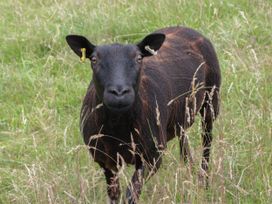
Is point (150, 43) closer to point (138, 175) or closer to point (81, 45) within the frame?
point (81, 45)

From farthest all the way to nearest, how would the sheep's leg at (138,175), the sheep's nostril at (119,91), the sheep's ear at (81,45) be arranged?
the sheep's ear at (81,45) → the sheep's leg at (138,175) → the sheep's nostril at (119,91)

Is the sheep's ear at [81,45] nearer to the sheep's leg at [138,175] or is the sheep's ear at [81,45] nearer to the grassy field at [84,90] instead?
the grassy field at [84,90]

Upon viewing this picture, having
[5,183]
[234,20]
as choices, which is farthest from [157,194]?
[234,20]

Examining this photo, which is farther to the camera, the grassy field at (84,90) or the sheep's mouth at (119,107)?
the grassy field at (84,90)

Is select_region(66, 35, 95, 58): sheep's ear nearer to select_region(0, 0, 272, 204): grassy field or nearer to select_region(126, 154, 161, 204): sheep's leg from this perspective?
select_region(0, 0, 272, 204): grassy field

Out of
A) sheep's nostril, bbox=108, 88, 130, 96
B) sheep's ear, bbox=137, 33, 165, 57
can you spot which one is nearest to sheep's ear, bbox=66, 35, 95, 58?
sheep's ear, bbox=137, 33, 165, 57

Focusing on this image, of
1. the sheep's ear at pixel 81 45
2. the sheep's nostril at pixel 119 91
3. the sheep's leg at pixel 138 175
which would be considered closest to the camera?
the sheep's nostril at pixel 119 91

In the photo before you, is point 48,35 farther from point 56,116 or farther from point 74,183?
point 74,183

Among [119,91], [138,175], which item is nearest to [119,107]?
[119,91]

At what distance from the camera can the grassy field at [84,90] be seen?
4.73 metres

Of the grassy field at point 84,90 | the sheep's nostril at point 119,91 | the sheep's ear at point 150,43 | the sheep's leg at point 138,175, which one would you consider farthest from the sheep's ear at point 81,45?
the sheep's leg at point 138,175

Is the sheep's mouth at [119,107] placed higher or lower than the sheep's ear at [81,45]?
lower

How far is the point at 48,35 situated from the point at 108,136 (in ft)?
12.0

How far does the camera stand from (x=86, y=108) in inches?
205
